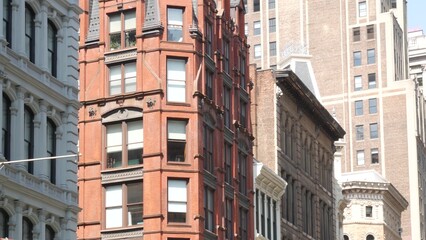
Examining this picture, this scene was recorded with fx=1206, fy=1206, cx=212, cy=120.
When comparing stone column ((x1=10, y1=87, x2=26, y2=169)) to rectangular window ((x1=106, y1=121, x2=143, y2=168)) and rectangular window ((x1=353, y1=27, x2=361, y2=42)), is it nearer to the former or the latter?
rectangular window ((x1=106, y1=121, x2=143, y2=168))

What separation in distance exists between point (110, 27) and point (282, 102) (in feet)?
65.8

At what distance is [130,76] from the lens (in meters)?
61.3

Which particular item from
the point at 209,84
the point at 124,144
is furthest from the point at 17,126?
the point at 209,84

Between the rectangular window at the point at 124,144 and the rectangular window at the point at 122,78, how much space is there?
1.74 metres

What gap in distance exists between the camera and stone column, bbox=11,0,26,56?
41.9 meters

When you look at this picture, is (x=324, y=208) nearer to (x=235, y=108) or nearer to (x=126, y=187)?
→ (x=235, y=108)

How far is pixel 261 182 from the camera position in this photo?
72000 mm

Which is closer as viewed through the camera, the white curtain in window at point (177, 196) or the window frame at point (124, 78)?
the white curtain in window at point (177, 196)

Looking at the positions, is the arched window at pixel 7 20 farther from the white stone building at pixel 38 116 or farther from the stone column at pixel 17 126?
the stone column at pixel 17 126

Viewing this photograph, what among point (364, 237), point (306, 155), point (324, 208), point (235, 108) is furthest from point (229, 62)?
point (364, 237)

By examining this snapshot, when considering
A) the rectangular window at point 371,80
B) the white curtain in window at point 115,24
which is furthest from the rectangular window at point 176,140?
the rectangular window at point 371,80

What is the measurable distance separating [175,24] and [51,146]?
18202 mm

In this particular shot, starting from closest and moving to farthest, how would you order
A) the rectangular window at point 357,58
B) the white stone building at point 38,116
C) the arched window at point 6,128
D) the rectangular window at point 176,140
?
1. the arched window at point 6,128
2. the white stone building at point 38,116
3. the rectangular window at point 176,140
4. the rectangular window at point 357,58

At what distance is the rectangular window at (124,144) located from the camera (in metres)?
60.3
